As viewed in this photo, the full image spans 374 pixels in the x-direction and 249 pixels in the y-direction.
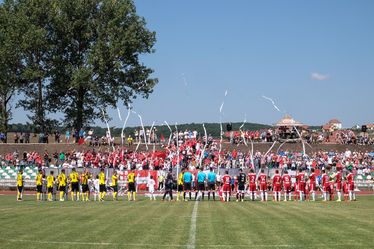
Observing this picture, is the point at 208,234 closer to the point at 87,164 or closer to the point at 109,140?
the point at 87,164

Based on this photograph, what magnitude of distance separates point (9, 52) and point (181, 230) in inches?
1722

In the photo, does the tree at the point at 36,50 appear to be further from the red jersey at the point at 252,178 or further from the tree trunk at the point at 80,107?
the red jersey at the point at 252,178

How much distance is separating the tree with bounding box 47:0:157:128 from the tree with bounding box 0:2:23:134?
3.87 metres

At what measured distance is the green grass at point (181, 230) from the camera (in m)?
11.4

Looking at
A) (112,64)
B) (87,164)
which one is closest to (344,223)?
(87,164)

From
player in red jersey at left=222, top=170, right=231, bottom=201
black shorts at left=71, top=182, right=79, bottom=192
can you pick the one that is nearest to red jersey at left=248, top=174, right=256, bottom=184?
player in red jersey at left=222, top=170, right=231, bottom=201

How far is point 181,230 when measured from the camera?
44.9 feet

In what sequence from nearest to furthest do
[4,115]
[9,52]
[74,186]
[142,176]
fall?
[74,186] → [142,176] → [9,52] → [4,115]

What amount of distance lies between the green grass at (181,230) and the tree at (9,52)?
37.1 m

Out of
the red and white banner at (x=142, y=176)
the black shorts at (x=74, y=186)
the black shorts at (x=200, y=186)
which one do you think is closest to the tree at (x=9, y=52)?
the red and white banner at (x=142, y=176)

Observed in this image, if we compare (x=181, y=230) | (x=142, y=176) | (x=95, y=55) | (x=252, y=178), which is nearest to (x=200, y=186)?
(x=252, y=178)

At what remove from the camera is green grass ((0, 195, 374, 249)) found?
11.4 metres

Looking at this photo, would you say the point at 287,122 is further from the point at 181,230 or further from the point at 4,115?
the point at 181,230

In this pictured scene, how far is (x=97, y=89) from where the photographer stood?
177 feet
